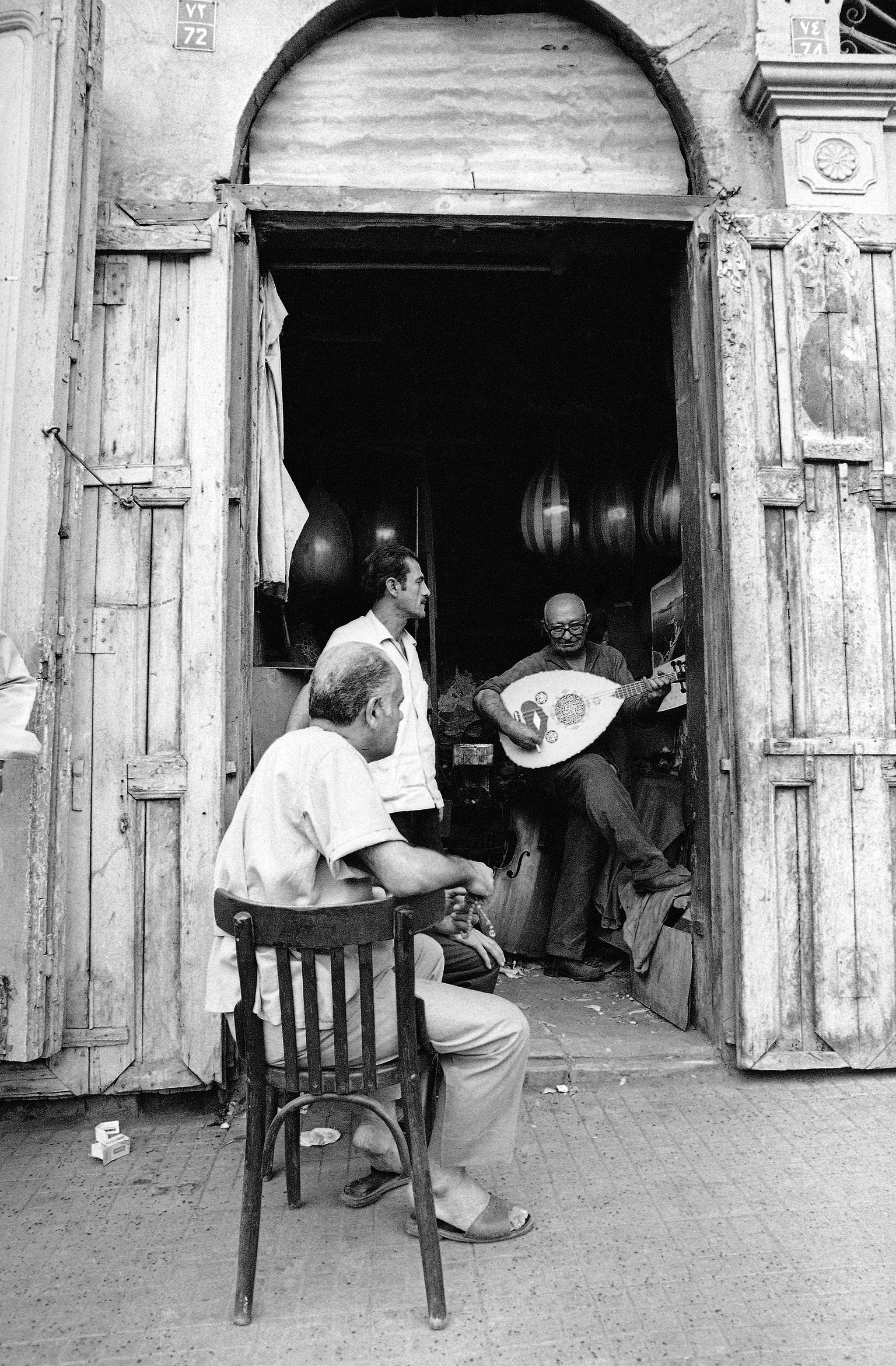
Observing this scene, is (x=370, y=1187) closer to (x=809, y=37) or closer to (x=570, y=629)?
(x=570, y=629)

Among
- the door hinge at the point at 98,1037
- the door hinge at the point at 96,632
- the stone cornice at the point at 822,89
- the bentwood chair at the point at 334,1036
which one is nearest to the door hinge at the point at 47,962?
the door hinge at the point at 98,1037

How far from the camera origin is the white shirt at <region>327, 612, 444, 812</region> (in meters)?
3.66

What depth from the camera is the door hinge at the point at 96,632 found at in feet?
10.8

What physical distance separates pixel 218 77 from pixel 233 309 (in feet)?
2.91

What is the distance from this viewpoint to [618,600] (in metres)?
6.46

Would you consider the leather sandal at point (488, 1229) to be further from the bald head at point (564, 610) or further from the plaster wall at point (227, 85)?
the plaster wall at point (227, 85)

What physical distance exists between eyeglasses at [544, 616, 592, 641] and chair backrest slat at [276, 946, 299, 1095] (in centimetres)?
341

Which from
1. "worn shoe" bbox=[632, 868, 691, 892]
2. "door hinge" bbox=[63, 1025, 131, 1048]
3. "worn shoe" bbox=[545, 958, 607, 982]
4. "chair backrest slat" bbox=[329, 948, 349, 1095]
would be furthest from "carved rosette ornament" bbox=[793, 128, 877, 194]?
"door hinge" bbox=[63, 1025, 131, 1048]

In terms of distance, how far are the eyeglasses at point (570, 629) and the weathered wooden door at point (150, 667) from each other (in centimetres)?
229

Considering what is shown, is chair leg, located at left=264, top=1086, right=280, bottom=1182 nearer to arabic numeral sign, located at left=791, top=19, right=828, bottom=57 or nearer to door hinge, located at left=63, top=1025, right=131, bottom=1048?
door hinge, located at left=63, top=1025, right=131, bottom=1048

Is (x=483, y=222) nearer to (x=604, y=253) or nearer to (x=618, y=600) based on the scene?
(x=604, y=253)

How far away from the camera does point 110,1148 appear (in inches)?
115

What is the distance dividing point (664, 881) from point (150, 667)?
248cm

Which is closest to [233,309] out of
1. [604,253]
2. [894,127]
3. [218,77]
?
[218,77]
